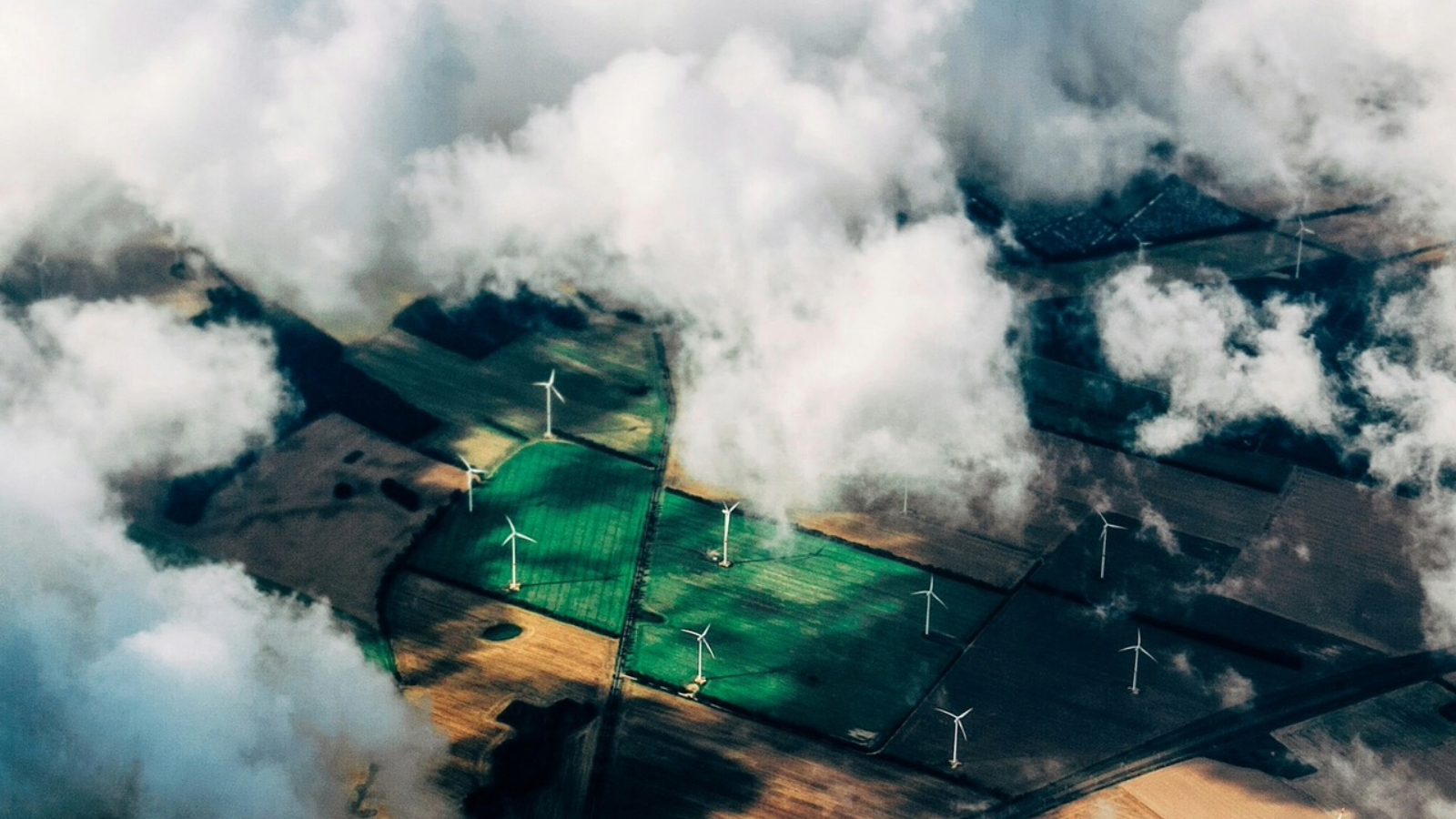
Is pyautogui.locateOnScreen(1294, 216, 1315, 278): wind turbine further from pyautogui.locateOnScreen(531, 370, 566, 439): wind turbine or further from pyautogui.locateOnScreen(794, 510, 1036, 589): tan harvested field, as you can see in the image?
pyautogui.locateOnScreen(531, 370, 566, 439): wind turbine

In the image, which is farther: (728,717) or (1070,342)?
(1070,342)

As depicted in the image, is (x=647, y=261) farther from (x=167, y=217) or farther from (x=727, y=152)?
(x=167, y=217)

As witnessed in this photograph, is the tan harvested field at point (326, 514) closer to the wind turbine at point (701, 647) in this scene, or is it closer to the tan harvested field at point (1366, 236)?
the wind turbine at point (701, 647)

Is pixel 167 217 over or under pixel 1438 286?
under

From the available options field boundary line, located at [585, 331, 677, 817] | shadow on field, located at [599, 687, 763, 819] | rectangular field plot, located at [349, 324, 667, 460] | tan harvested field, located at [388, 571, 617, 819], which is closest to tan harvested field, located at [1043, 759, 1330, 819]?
shadow on field, located at [599, 687, 763, 819]

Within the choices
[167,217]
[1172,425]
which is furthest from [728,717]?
[167,217]

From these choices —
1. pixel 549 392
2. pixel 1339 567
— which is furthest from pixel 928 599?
pixel 549 392
